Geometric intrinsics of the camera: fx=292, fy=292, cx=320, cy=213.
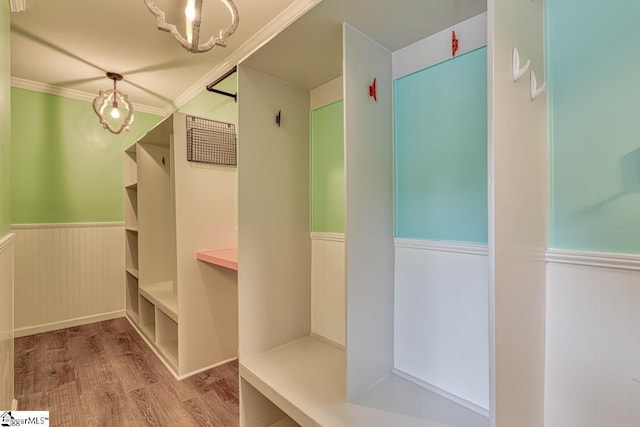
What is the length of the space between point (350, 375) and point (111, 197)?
138 inches

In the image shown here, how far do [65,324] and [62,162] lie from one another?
1.72m

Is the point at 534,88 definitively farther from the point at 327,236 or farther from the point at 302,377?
the point at 302,377

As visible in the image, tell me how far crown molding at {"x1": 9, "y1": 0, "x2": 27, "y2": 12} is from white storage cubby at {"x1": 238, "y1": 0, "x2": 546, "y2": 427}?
161 centimetres

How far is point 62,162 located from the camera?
122 inches

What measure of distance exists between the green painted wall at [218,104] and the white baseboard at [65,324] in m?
2.49

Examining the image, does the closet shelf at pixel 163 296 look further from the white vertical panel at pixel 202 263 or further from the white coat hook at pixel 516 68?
the white coat hook at pixel 516 68

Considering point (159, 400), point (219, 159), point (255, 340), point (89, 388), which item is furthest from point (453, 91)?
point (89, 388)

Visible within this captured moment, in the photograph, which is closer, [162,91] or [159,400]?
[159,400]

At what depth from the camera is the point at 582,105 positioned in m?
0.90

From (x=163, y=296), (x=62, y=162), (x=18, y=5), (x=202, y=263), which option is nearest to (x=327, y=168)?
(x=202, y=263)

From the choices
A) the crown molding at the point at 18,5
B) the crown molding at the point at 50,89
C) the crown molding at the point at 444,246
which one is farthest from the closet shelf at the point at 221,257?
the crown molding at the point at 50,89

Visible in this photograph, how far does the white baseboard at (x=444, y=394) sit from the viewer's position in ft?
3.44

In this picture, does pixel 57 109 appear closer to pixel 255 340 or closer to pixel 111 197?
pixel 111 197

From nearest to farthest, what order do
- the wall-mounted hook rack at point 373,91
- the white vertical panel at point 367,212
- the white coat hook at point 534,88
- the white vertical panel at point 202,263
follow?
1. the white coat hook at point 534,88
2. the white vertical panel at point 367,212
3. the wall-mounted hook rack at point 373,91
4. the white vertical panel at point 202,263
